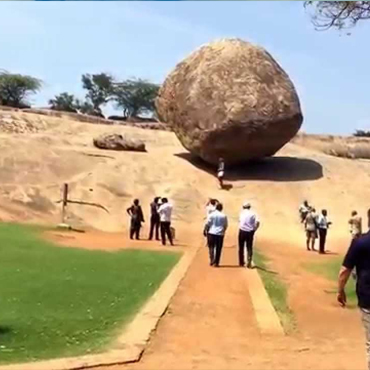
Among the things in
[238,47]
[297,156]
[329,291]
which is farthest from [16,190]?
[329,291]

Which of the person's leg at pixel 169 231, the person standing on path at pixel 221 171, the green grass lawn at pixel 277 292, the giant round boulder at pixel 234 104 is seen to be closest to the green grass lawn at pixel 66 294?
the green grass lawn at pixel 277 292

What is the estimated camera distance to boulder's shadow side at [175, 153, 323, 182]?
35.7 meters

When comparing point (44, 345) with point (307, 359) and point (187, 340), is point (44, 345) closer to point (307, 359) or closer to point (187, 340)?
point (187, 340)

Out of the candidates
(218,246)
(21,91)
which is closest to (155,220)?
(218,246)

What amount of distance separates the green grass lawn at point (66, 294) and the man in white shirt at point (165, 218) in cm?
249

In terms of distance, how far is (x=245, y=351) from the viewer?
959cm

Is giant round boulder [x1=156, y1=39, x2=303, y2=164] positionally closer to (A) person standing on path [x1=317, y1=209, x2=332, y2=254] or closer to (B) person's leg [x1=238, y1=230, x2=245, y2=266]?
(A) person standing on path [x1=317, y1=209, x2=332, y2=254]

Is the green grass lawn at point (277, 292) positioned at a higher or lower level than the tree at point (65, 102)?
lower

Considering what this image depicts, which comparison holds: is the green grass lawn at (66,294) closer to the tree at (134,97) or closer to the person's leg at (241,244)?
the person's leg at (241,244)

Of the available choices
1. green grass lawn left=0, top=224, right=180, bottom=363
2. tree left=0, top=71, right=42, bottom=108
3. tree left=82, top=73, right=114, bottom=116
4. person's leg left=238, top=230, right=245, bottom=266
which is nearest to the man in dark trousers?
green grass lawn left=0, top=224, right=180, bottom=363

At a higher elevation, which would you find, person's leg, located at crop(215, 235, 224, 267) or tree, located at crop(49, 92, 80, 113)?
tree, located at crop(49, 92, 80, 113)

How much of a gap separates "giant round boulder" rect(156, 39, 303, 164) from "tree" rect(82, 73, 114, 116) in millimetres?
33965

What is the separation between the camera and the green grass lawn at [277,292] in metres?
12.3

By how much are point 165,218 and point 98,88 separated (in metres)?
48.6
